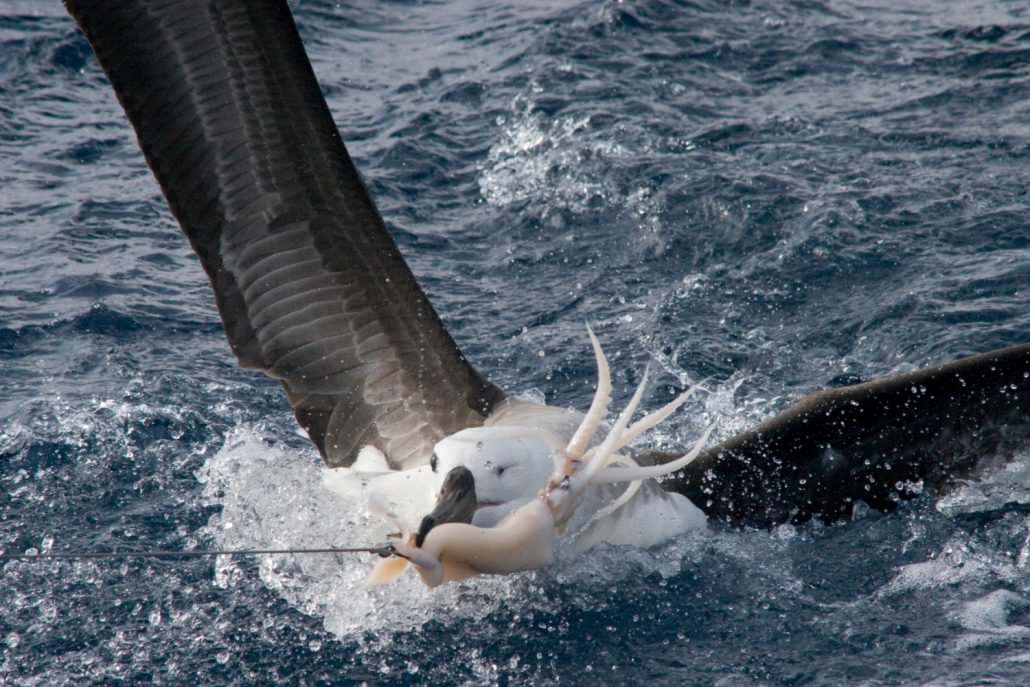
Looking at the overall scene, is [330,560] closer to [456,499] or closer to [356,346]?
[456,499]

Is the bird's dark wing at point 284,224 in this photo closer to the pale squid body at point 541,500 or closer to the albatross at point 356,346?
the albatross at point 356,346

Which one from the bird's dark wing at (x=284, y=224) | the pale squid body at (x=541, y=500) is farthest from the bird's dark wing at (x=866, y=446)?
the bird's dark wing at (x=284, y=224)

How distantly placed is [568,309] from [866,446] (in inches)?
103

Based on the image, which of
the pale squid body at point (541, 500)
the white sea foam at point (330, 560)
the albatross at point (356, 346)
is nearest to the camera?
the pale squid body at point (541, 500)

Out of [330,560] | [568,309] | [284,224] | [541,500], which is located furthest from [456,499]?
[568,309]

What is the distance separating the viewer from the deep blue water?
6004mm

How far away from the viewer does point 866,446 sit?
6.82 m

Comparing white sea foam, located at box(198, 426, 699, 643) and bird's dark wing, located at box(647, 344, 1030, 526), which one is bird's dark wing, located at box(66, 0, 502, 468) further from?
bird's dark wing, located at box(647, 344, 1030, 526)

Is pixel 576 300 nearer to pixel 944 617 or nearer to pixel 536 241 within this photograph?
pixel 536 241

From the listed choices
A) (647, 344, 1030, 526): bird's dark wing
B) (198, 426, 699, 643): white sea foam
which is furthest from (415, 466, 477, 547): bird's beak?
(647, 344, 1030, 526): bird's dark wing

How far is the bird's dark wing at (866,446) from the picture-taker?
6645mm

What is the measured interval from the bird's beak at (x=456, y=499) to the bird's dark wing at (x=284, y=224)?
2.60ft

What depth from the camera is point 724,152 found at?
1055 centimetres

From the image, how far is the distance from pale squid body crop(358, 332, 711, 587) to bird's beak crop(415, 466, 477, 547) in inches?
2.1
